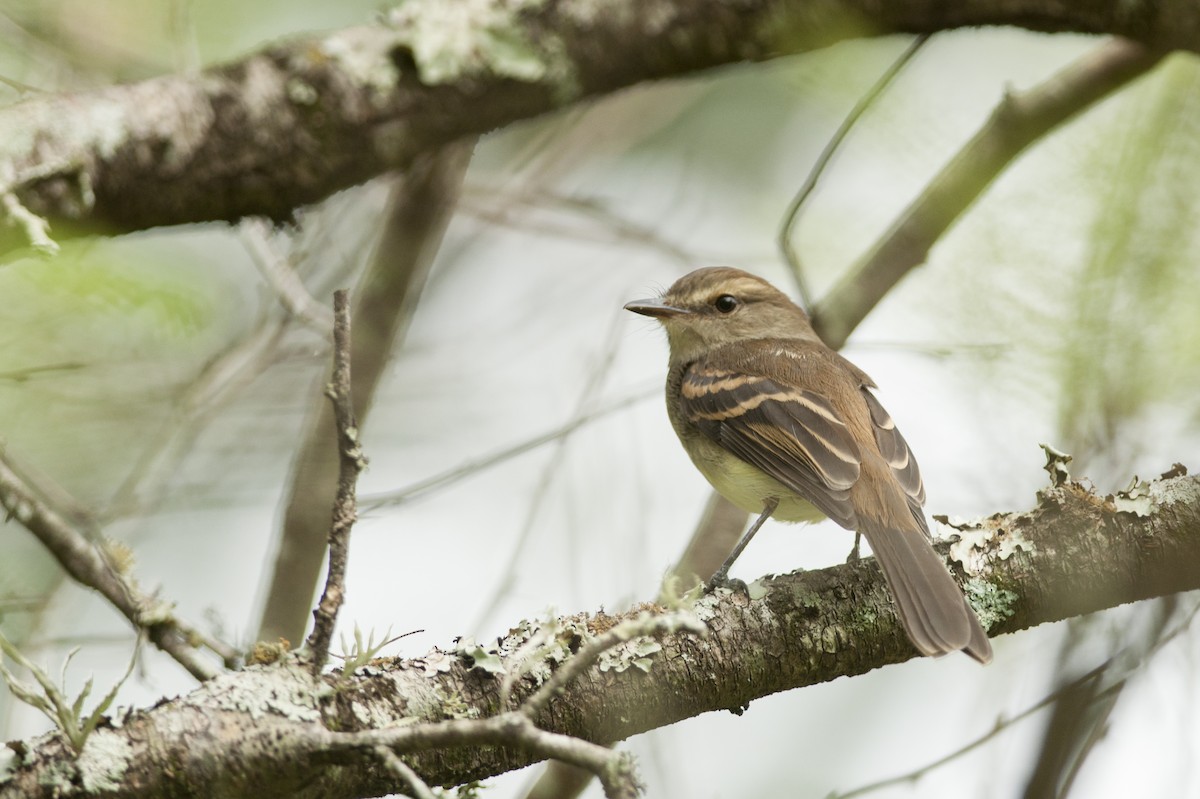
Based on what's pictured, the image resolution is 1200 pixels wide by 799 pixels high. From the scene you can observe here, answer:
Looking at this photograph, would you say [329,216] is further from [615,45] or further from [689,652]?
[689,652]

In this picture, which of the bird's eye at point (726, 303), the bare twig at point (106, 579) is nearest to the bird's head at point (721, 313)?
the bird's eye at point (726, 303)

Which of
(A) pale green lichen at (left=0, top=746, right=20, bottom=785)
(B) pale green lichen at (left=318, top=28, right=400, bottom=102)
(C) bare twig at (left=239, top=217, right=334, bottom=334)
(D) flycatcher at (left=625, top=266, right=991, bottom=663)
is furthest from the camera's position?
(C) bare twig at (left=239, top=217, right=334, bottom=334)

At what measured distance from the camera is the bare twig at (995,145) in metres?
4.99

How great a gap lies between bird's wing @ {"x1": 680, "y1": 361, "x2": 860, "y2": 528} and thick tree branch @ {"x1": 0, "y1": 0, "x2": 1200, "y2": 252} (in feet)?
4.34

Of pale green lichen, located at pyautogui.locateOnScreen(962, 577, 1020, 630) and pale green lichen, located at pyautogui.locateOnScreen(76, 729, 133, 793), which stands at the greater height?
pale green lichen, located at pyautogui.locateOnScreen(962, 577, 1020, 630)

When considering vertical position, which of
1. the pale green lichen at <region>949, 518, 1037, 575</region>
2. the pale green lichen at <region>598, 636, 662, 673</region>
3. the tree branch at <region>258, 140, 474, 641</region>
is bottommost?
the pale green lichen at <region>598, 636, 662, 673</region>

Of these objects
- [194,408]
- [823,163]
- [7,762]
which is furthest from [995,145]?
[7,762]

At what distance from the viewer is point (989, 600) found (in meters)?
3.67

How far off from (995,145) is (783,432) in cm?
149

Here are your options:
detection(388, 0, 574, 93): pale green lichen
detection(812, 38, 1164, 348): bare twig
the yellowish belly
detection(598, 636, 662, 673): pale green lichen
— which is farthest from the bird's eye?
detection(598, 636, 662, 673): pale green lichen

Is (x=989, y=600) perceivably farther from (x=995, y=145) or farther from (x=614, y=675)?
(x=995, y=145)

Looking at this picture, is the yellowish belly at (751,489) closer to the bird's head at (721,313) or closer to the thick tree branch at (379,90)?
the bird's head at (721,313)

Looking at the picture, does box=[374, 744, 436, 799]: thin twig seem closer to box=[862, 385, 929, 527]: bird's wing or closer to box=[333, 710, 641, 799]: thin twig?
box=[333, 710, 641, 799]: thin twig

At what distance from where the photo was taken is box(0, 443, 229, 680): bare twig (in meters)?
3.22
